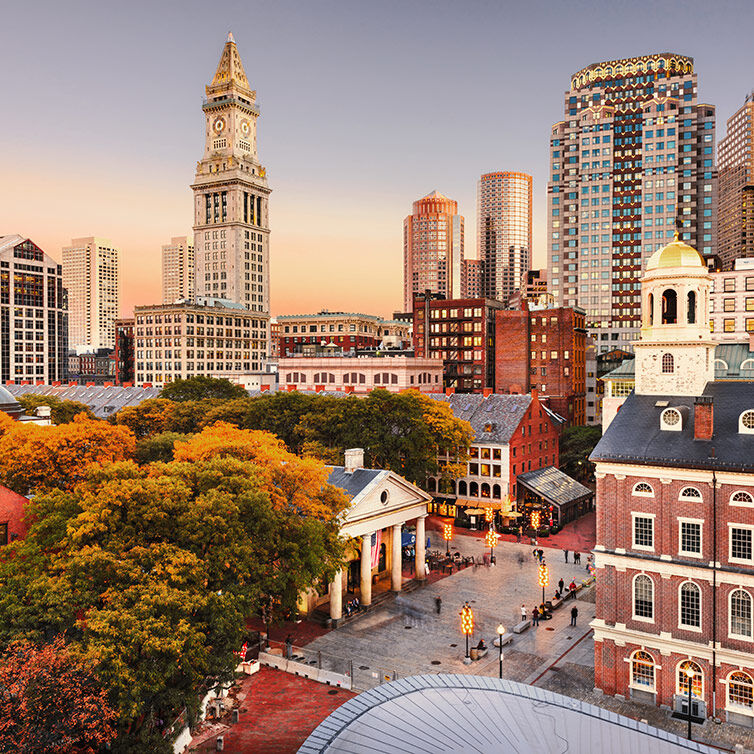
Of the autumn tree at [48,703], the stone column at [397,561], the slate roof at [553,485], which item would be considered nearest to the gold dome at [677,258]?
the stone column at [397,561]

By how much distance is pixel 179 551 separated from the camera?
31.1 meters

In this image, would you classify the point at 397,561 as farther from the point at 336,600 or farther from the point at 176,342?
the point at 176,342

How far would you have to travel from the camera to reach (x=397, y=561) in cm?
5678

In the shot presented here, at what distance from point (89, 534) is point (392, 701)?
640 inches

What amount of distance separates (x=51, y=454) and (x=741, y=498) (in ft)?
160

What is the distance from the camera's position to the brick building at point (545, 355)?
128375mm


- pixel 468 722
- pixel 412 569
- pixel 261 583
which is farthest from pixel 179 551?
pixel 412 569

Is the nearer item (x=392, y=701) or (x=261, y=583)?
(x=392, y=701)

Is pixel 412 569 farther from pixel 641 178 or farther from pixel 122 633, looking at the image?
pixel 641 178

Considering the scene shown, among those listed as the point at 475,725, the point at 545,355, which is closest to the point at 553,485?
the point at 545,355

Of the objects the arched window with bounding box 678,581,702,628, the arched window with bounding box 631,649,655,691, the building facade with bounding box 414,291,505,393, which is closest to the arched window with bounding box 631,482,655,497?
the arched window with bounding box 678,581,702,628

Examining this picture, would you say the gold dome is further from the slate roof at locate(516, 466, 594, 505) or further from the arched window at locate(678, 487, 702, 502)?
the slate roof at locate(516, 466, 594, 505)

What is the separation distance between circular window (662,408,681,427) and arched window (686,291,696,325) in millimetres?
7020

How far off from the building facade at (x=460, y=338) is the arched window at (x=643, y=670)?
4379 inches
